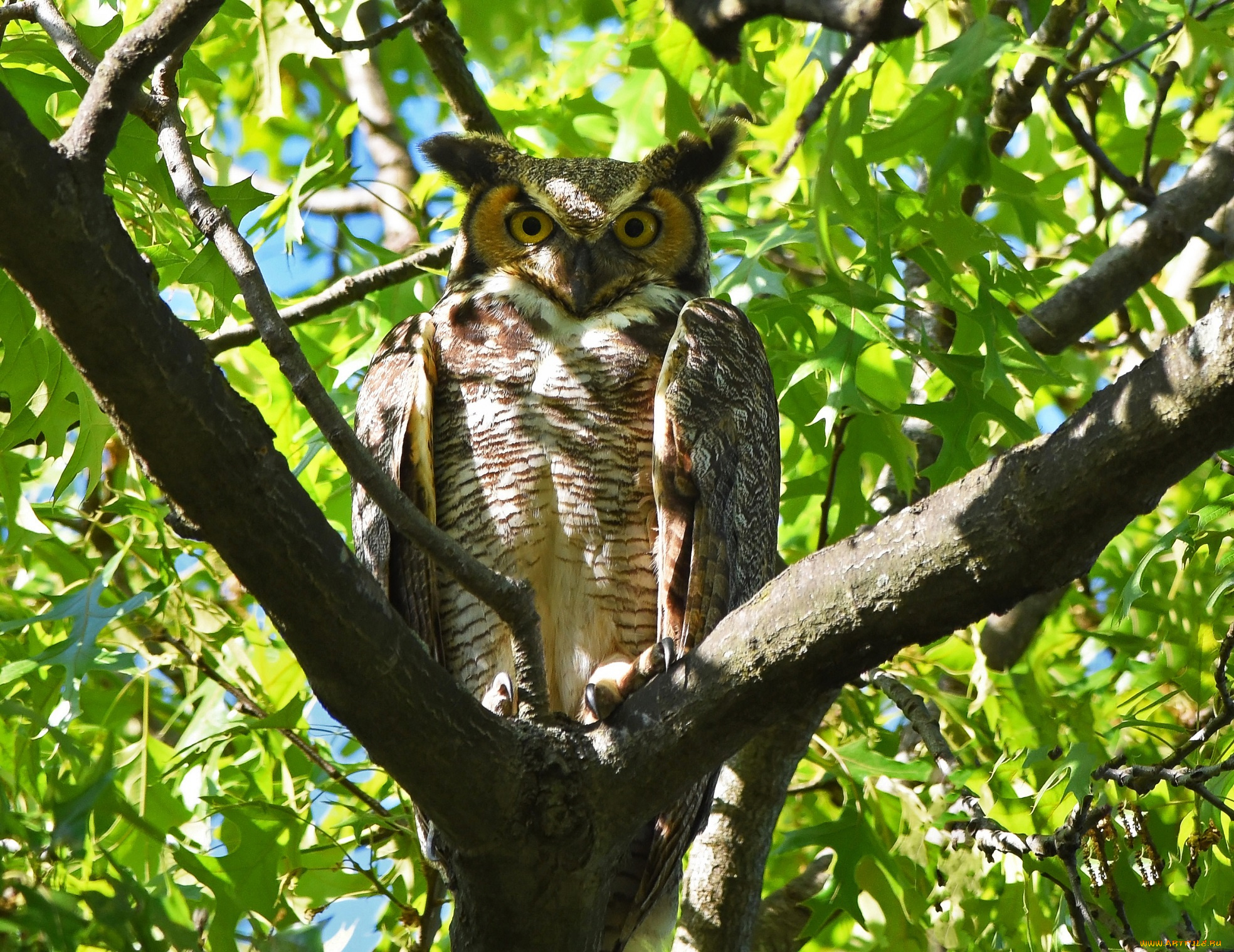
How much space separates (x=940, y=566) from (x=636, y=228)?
1892 mm

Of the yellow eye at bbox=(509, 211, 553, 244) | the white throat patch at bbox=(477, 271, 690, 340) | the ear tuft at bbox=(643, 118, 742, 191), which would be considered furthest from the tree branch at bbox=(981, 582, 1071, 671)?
the yellow eye at bbox=(509, 211, 553, 244)

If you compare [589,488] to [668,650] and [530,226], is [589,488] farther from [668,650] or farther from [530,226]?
[530,226]

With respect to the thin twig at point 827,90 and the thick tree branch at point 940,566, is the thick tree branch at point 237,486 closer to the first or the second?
the thick tree branch at point 940,566

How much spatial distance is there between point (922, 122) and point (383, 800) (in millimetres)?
2443

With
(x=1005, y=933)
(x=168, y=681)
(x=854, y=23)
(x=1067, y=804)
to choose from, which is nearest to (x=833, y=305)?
(x=1067, y=804)

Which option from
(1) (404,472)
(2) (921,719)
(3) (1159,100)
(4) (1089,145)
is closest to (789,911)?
(2) (921,719)

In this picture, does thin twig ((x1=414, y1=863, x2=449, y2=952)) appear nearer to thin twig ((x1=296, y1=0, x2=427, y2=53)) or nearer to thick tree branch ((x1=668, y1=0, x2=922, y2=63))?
thin twig ((x1=296, y1=0, x2=427, y2=53))

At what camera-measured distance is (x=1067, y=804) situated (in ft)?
9.68

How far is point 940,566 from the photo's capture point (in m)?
1.82

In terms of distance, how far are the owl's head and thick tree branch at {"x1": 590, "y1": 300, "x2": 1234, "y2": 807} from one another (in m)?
1.44

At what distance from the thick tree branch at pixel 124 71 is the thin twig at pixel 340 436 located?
0.89 ft

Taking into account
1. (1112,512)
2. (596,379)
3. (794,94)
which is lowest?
(1112,512)

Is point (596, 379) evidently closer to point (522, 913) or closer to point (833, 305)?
point (833, 305)

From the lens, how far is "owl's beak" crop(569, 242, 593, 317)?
10.5 feet
